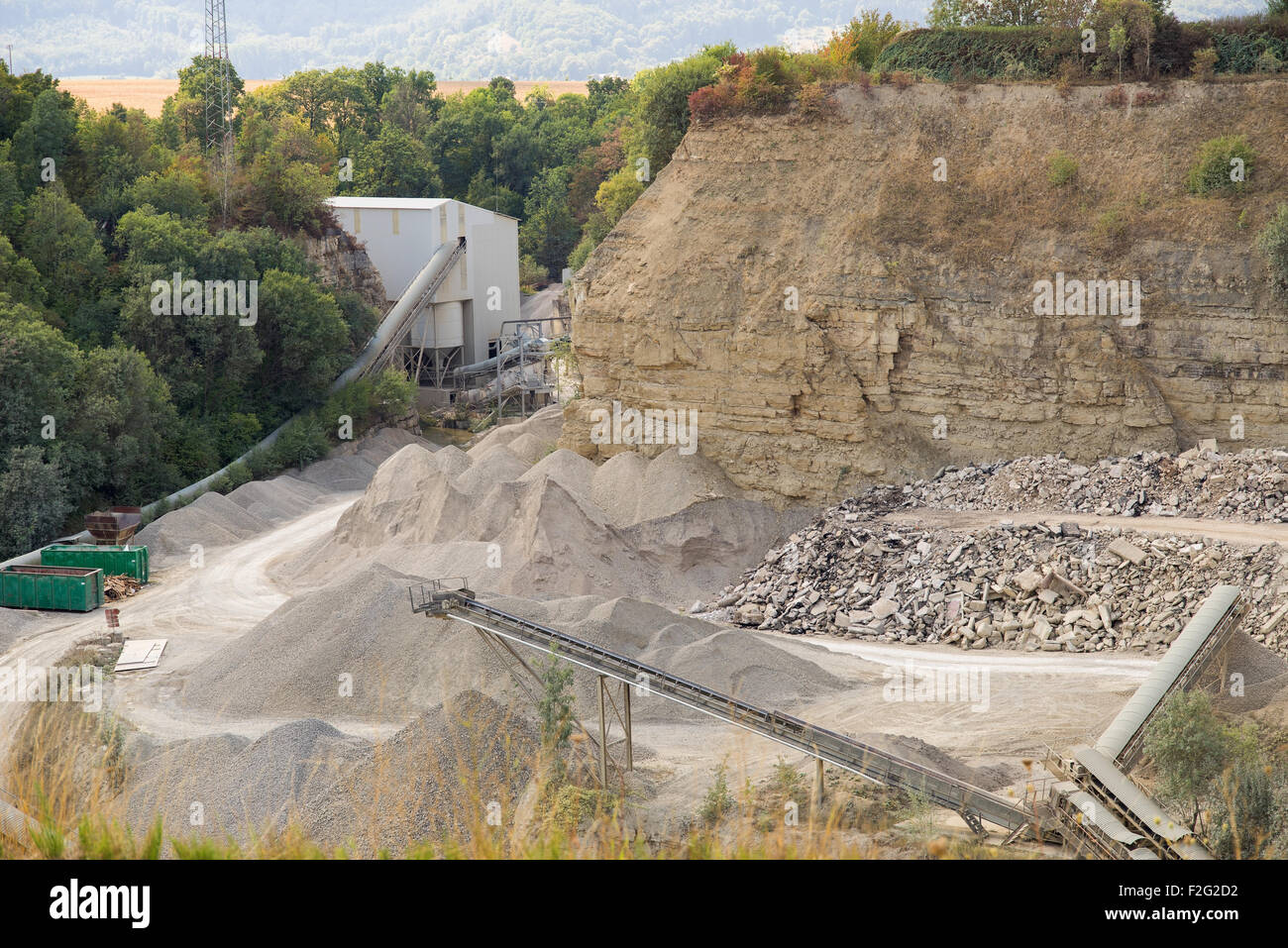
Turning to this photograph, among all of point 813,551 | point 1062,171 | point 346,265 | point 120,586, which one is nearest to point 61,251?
point 346,265

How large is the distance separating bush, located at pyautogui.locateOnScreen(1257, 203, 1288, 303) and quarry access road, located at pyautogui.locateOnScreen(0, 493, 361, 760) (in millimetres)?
24398

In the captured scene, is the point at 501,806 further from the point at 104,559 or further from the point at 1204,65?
the point at 1204,65

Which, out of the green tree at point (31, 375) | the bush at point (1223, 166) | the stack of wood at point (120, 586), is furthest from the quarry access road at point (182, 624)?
the bush at point (1223, 166)

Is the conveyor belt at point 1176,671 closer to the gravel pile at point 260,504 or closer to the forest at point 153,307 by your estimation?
the forest at point 153,307

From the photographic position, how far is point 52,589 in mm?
28141

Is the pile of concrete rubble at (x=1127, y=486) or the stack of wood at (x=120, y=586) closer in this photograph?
the pile of concrete rubble at (x=1127, y=486)

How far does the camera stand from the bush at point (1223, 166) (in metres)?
29.8

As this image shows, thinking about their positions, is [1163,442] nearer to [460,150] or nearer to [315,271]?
[315,271]

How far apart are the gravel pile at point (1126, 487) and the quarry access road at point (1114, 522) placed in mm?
316

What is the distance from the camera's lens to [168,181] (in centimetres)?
4634

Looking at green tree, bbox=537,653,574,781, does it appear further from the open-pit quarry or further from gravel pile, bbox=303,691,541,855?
gravel pile, bbox=303,691,541,855

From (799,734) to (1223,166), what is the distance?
22.5m

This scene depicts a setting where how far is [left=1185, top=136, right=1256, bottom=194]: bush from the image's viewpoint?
29.8m
